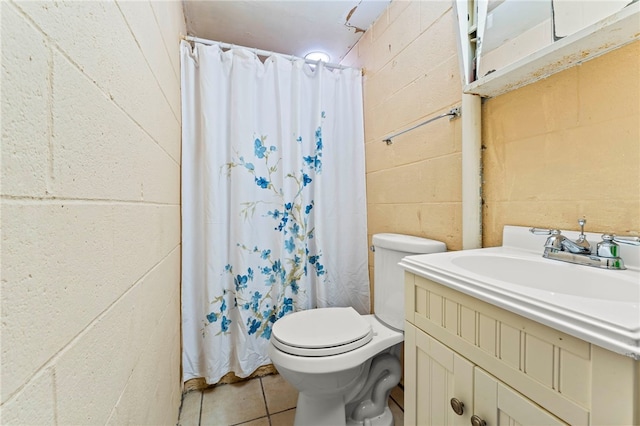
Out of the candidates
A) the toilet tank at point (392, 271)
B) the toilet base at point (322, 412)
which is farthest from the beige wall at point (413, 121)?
the toilet base at point (322, 412)

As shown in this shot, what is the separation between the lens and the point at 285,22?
159 centimetres

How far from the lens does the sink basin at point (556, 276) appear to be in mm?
579

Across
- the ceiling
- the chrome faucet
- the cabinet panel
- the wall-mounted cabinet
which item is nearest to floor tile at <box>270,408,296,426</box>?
the cabinet panel

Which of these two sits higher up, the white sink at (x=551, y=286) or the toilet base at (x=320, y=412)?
the white sink at (x=551, y=286)

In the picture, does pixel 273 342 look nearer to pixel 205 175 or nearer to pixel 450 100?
pixel 205 175

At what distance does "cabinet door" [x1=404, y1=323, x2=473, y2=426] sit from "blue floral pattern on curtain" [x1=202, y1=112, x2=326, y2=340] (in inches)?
35.3

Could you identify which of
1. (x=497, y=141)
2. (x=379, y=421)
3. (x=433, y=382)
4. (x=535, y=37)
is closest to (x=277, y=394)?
(x=379, y=421)

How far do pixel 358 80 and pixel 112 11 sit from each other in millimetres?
1475

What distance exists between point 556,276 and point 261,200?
4.23ft

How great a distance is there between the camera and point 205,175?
1463 mm

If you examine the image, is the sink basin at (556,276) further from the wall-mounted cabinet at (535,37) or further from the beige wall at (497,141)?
the wall-mounted cabinet at (535,37)

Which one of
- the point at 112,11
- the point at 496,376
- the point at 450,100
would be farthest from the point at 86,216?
the point at 450,100

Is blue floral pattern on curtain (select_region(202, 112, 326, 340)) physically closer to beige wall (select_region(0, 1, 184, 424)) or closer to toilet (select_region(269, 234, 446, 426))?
toilet (select_region(269, 234, 446, 426))

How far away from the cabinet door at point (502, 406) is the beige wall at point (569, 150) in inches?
19.7
